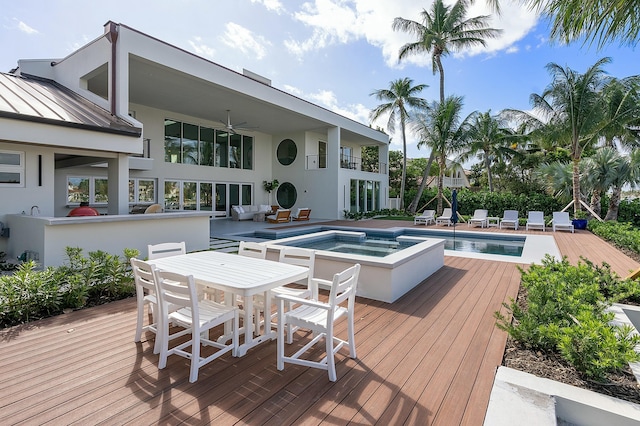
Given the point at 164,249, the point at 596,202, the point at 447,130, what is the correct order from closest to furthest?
the point at 164,249 < the point at 596,202 < the point at 447,130

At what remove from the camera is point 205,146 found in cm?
1666

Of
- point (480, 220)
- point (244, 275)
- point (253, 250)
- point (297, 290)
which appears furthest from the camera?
point (480, 220)

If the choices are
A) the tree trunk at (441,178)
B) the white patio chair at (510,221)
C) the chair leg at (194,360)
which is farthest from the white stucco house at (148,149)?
the white patio chair at (510,221)

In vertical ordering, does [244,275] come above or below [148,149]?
below

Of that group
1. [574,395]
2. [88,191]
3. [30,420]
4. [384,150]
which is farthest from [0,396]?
[384,150]

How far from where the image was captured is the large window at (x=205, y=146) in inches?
601

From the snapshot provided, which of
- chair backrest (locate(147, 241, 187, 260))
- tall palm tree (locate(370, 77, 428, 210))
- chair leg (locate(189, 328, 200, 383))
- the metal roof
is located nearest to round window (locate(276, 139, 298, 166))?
tall palm tree (locate(370, 77, 428, 210))

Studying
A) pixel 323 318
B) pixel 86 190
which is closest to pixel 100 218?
pixel 323 318

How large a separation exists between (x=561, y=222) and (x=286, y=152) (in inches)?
555

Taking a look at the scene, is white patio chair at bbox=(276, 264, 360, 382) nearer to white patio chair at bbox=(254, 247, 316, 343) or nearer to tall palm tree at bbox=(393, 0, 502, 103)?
white patio chair at bbox=(254, 247, 316, 343)

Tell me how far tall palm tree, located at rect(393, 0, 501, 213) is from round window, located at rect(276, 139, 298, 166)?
27.5 ft

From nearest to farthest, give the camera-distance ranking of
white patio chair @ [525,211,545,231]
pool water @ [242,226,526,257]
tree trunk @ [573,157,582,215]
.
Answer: pool water @ [242,226,526,257] → white patio chair @ [525,211,545,231] → tree trunk @ [573,157,582,215]

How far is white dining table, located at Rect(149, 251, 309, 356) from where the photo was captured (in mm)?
2949

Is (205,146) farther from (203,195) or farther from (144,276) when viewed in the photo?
(144,276)
